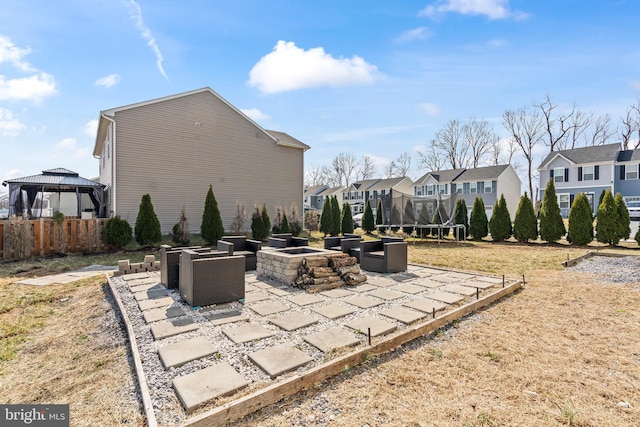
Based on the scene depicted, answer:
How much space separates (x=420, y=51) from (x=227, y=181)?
9.49 meters

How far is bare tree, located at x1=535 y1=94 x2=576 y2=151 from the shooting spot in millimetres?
29250

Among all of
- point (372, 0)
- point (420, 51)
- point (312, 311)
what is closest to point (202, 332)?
point (312, 311)

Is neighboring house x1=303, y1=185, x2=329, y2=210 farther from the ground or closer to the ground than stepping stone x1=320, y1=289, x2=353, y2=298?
farther from the ground

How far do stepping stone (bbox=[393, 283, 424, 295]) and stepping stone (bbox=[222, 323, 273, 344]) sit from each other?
271cm

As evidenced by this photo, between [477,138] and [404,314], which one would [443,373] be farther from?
[477,138]

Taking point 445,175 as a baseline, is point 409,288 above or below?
below

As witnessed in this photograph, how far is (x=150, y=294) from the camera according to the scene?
16.2 ft

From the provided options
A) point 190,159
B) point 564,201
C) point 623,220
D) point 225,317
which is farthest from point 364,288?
point 564,201

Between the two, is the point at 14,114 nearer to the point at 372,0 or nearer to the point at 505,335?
the point at 372,0

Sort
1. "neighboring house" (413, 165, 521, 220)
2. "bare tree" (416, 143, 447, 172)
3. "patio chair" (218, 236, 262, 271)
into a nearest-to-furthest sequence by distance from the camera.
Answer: "patio chair" (218, 236, 262, 271) → "neighboring house" (413, 165, 521, 220) → "bare tree" (416, 143, 447, 172)

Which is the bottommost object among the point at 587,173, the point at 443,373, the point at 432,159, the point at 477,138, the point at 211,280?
the point at 443,373

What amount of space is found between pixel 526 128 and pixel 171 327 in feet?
121

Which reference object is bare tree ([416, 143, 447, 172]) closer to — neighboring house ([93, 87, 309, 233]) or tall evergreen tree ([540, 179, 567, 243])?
tall evergreen tree ([540, 179, 567, 243])

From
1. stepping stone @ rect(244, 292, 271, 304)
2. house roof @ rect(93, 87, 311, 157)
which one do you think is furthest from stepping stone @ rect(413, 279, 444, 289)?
house roof @ rect(93, 87, 311, 157)
